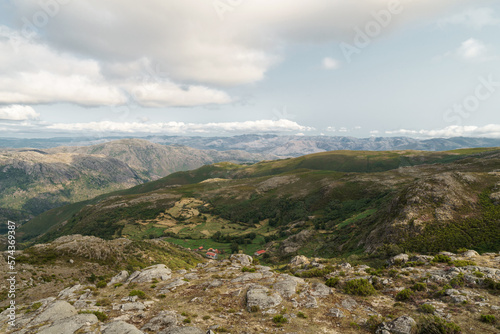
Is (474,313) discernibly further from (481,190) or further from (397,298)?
(481,190)

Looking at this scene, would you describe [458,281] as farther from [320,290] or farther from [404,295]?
[320,290]

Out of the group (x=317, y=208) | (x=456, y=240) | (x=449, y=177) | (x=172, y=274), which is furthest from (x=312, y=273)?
(x=317, y=208)

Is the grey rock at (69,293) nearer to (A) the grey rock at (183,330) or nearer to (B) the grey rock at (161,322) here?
(B) the grey rock at (161,322)

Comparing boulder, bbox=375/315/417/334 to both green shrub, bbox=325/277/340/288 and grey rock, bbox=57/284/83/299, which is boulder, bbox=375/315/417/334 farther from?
grey rock, bbox=57/284/83/299

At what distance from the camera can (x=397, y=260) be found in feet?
111

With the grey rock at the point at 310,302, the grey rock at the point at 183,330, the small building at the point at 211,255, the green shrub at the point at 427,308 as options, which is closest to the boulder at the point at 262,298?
the grey rock at the point at 310,302

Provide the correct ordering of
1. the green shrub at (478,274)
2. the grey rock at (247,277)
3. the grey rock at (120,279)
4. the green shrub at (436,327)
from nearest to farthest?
the green shrub at (436,327), the green shrub at (478,274), the grey rock at (247,277), the grey rock at (120,279)

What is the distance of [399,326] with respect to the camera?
56.9 feet

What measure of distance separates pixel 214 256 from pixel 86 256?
236 ft

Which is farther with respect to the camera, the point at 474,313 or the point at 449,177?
the point at 449,177

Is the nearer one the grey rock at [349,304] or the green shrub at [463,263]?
the grey rock at [349,304]

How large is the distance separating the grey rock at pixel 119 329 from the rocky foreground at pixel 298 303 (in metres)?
0.09

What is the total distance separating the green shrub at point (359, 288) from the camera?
81.8 feet

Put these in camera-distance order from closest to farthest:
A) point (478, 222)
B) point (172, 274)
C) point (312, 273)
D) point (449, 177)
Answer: point (312, 273) → point (172, 274) → point (478, 222) → point (449, 177)
